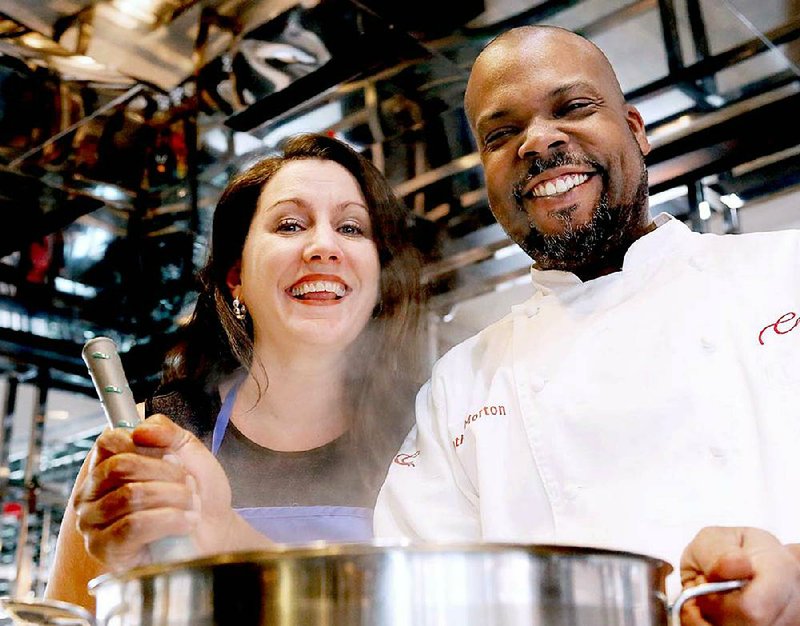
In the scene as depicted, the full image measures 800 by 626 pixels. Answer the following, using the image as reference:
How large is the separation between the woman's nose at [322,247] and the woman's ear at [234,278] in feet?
0.75

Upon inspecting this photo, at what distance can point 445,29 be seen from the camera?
87.2 inches

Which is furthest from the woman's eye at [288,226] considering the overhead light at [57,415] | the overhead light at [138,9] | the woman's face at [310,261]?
the overhead light at [57,415]

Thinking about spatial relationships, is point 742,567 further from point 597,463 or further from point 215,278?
point 215,278

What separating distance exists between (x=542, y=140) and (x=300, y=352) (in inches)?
20.0

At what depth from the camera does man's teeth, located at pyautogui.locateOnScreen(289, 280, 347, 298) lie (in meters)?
1.34

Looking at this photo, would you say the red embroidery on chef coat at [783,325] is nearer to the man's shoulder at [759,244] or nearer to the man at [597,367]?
the man at [597,367]

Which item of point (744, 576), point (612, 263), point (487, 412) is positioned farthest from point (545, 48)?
point (744, 576)

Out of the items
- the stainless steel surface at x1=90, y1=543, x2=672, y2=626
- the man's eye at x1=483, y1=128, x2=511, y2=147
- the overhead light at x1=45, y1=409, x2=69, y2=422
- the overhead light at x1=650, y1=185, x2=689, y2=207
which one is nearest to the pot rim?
the stainless steel surface at x1=90, y1=543, x2=672, y2=626

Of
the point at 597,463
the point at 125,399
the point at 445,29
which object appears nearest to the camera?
the point at 125,399

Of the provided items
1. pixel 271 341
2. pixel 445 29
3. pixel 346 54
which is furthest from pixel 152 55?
pixel 271 341

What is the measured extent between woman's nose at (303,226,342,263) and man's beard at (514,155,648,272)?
0.29 m

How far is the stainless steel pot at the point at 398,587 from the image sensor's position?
1.76ft

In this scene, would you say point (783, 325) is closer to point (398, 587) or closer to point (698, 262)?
point (698, 262)

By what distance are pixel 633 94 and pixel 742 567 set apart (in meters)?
2.14
